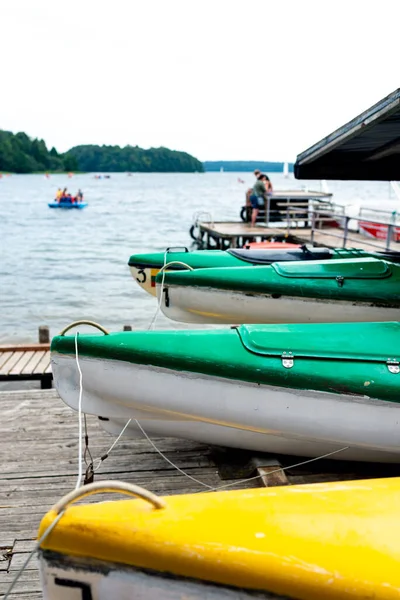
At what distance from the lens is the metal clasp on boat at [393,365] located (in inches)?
159

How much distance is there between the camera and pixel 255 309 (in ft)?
23.2

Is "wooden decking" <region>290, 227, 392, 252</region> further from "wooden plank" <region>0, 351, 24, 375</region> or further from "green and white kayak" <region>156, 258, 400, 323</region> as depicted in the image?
"wooden plank" <region>0, 351, 24, 375</region>

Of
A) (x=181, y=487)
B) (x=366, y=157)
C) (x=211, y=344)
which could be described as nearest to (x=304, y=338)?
(x=211, y=344)

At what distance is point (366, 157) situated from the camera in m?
6.43

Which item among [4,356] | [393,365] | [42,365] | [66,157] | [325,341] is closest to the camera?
[393,365]

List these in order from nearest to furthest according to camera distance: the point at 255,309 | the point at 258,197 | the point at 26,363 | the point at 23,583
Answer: the point at 23,583 → the point at 255,309 → the point at 26,363 → the point at 258,197

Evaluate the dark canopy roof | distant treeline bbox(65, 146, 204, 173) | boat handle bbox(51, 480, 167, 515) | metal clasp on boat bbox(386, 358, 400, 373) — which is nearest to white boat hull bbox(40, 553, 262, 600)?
boat handle bbox(51, 480, 167, 515)

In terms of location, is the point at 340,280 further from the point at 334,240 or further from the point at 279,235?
the point at 279,235

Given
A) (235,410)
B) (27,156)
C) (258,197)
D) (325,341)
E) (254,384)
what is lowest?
(235,410)

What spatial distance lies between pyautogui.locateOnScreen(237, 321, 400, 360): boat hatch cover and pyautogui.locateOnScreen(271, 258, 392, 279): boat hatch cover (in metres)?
2.19

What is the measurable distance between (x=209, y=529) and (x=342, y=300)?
15.9 ft

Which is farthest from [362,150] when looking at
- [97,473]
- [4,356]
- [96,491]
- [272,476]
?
[4,356]

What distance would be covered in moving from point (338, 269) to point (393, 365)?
116 inches

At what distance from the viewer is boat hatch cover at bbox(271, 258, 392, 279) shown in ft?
22.0
